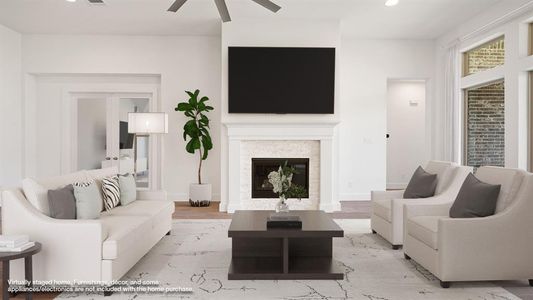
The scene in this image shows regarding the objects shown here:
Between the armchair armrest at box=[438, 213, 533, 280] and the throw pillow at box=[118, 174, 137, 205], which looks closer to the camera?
the armchair armrest at box=[438, 213, 533, 280]

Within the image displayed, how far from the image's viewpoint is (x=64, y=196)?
141 inches

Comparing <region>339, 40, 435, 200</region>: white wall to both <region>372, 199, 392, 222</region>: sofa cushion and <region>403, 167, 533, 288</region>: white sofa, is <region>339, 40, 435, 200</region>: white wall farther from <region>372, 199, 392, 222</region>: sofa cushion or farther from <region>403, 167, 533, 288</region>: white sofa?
<region>403, 167, 533, 288</region>: white sofa

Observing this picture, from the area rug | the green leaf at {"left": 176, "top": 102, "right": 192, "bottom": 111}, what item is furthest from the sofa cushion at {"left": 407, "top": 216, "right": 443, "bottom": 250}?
the green leaf at {"left": 176, "top": 102, "right": 192, "bottom": 111}

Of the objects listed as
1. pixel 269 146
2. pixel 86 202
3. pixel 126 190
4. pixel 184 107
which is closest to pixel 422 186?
pixel 269 146

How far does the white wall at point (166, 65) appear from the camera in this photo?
27.3 feet

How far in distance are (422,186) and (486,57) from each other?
3439mm

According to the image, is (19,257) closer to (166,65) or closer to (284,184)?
(284,184)

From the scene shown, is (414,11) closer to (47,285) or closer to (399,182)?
(399,182)

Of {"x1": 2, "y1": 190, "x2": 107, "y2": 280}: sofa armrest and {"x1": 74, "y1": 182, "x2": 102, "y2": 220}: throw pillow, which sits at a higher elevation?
{"x1": 74, "y1": 182, "x2": 102, "y2": 220}: throw pillow

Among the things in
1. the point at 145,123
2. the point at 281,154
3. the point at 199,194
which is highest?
the point at 145,123

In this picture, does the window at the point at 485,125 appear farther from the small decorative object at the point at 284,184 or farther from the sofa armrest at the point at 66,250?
the sofa armrest at the point at 66,250

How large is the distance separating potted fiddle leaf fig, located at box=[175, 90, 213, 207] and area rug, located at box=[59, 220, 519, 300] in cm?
264

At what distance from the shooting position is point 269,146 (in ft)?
24.2

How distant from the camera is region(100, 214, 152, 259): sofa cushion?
3252mm
